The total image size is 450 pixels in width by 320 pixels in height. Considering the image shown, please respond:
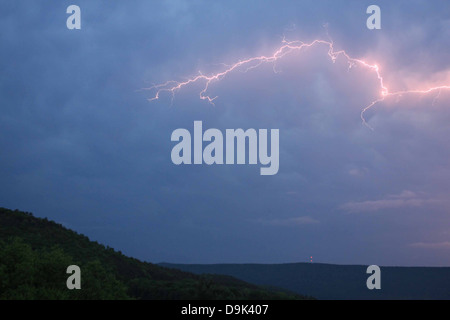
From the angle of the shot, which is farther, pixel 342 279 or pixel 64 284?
pixel 342 279

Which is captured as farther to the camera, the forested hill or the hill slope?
the hill slope

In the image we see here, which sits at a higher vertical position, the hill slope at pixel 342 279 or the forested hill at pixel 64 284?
the forested hill at pixel 64 284

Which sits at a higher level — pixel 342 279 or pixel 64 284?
pixel 64 284

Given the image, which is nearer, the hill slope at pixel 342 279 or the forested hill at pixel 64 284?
the forested hill at pixel 64 284

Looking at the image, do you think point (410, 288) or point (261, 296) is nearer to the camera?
point (261, 296)

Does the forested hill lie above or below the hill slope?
above

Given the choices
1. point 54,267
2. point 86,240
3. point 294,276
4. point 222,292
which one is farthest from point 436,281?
point 54,267
